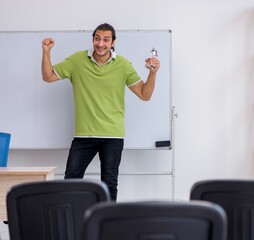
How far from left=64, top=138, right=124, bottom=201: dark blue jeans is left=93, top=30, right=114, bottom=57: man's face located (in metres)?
0.77

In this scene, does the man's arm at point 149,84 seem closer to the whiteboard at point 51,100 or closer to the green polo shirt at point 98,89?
the green polo shirt at point 98,89

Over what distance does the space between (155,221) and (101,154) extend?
9.12 feet

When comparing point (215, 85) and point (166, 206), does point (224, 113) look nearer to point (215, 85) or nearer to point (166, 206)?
point (215, 85)

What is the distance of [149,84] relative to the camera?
4027mm

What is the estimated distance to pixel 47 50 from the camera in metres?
3.95

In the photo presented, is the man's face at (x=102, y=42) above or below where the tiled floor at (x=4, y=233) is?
above

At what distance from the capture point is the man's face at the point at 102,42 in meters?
4.06

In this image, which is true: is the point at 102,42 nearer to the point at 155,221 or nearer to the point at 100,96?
the point at 100,96

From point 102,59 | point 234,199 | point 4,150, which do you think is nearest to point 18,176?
point 4,150

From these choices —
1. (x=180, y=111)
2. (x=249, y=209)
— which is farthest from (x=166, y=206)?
(x=180, y=111)

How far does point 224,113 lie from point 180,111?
1.49 feet

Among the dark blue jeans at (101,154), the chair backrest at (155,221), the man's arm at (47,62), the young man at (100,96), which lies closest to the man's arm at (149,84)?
the young man at (100,96)

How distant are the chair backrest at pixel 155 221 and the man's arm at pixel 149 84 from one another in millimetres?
2577

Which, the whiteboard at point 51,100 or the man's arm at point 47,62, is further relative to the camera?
the whiteboard at point 51,100
